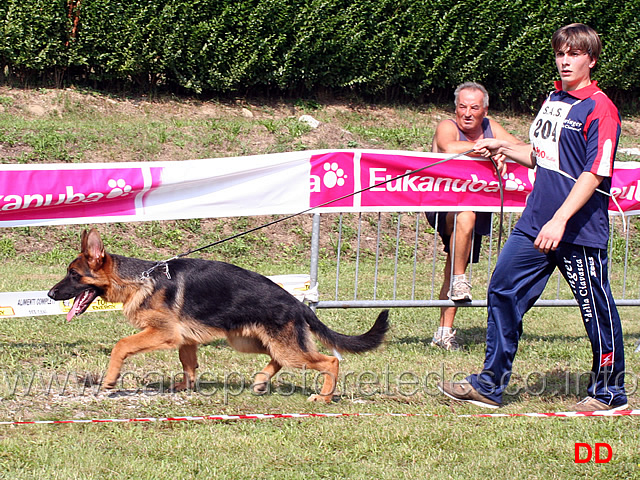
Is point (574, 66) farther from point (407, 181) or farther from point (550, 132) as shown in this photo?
point (407, 181)

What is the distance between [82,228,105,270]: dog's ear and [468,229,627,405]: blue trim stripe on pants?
2666mm

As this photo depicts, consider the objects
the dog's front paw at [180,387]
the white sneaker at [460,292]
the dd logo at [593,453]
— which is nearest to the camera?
the dd logo at [593,453]

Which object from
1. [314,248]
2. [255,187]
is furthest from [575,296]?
[255,187]

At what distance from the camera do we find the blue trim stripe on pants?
15.3 feet

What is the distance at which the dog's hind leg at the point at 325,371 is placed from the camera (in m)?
5.15

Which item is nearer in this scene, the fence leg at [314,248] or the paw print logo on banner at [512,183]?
the fence leg at [314,248]

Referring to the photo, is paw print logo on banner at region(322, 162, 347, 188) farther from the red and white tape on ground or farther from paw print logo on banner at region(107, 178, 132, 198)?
the red and white tape on ground

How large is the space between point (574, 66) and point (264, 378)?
2.92m

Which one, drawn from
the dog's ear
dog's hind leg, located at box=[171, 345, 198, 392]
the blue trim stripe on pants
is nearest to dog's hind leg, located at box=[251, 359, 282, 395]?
dog's hind leg, located at box=[171, 345, 198, 392]

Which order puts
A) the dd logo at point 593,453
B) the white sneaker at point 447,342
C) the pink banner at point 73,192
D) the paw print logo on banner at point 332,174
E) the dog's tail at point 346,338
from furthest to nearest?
the white sneaker at point 447,342 → the paw print logo on banner at point 332,174 → the pink banner at point 73,192 → the dog's tail at point 346,338 → the dd logo at point 593,453

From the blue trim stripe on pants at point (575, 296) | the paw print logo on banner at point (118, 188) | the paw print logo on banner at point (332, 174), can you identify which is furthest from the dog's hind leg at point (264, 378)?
the paw print logo on banner at point (118, 188)

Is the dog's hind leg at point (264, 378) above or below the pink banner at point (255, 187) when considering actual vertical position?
below

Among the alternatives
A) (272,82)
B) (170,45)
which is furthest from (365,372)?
(272,82)

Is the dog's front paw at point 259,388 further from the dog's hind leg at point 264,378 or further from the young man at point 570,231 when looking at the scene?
the young man at point 570,231
